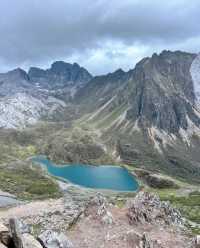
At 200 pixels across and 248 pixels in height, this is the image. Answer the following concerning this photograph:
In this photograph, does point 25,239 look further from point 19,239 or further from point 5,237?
point 5,237

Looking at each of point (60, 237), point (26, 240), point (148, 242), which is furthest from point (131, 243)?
point (26, 240)

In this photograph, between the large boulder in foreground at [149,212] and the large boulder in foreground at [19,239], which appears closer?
the large boulder in foreground at [19,239]

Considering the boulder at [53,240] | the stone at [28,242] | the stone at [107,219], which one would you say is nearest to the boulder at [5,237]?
the stone at [28,242]

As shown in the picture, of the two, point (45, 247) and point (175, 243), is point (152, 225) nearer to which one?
point (175, 243)

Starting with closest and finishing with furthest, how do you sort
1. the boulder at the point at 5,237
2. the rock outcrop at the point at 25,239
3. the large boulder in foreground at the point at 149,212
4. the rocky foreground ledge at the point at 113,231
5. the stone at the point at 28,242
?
the stone at the point at 28,242 < the rock outcrop at the point at 25,239 < the boulder at the point at 5,237 < the rocky foreground ledge at the point at 113,231 < the large boulder in foreground at the point at 149,212

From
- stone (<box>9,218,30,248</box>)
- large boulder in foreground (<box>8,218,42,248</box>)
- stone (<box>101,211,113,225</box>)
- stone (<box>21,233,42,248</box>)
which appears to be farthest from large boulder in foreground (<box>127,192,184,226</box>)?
stone (<box>9,218,30,248</box>)

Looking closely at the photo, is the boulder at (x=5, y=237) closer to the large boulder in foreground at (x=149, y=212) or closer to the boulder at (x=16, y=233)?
the boulder at (x=16, y=233)

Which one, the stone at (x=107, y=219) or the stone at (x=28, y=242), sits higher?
the stone at (x=107, y=219)

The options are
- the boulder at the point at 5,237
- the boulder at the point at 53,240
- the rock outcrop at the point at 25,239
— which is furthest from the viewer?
the boulder at the point at 53,240
